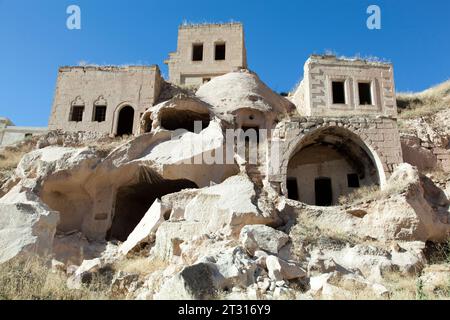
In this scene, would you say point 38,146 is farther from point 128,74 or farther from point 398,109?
point 398,109

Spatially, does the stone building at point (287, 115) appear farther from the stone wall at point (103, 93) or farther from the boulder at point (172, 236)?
the boulder at point (172, 236)

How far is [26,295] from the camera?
6.83 meters

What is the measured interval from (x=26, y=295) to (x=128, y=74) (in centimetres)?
1489

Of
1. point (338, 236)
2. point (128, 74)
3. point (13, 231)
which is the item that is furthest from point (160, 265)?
point (128, 74)

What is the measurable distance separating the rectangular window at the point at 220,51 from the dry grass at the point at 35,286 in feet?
63.0

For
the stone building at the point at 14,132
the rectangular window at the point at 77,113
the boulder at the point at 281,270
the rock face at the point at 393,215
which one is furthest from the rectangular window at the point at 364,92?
the stone building at the point at 14,132

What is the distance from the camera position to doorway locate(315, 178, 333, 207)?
1803 cm

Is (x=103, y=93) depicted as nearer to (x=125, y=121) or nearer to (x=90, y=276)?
(x=125, y=121)

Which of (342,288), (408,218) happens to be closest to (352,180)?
(408,218)

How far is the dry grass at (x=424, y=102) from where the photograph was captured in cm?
2044

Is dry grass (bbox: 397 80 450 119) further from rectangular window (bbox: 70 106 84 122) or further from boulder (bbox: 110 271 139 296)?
boulder (bbox: 110 271 139 296)

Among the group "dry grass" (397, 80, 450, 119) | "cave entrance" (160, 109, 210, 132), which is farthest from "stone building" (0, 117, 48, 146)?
"dry grass" (397, 80, 450, 119)

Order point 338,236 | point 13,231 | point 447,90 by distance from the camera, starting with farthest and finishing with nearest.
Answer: point 447,90 → point 338,236 → point 13,231

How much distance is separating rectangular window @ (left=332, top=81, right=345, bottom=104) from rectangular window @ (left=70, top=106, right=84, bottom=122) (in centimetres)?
1194
